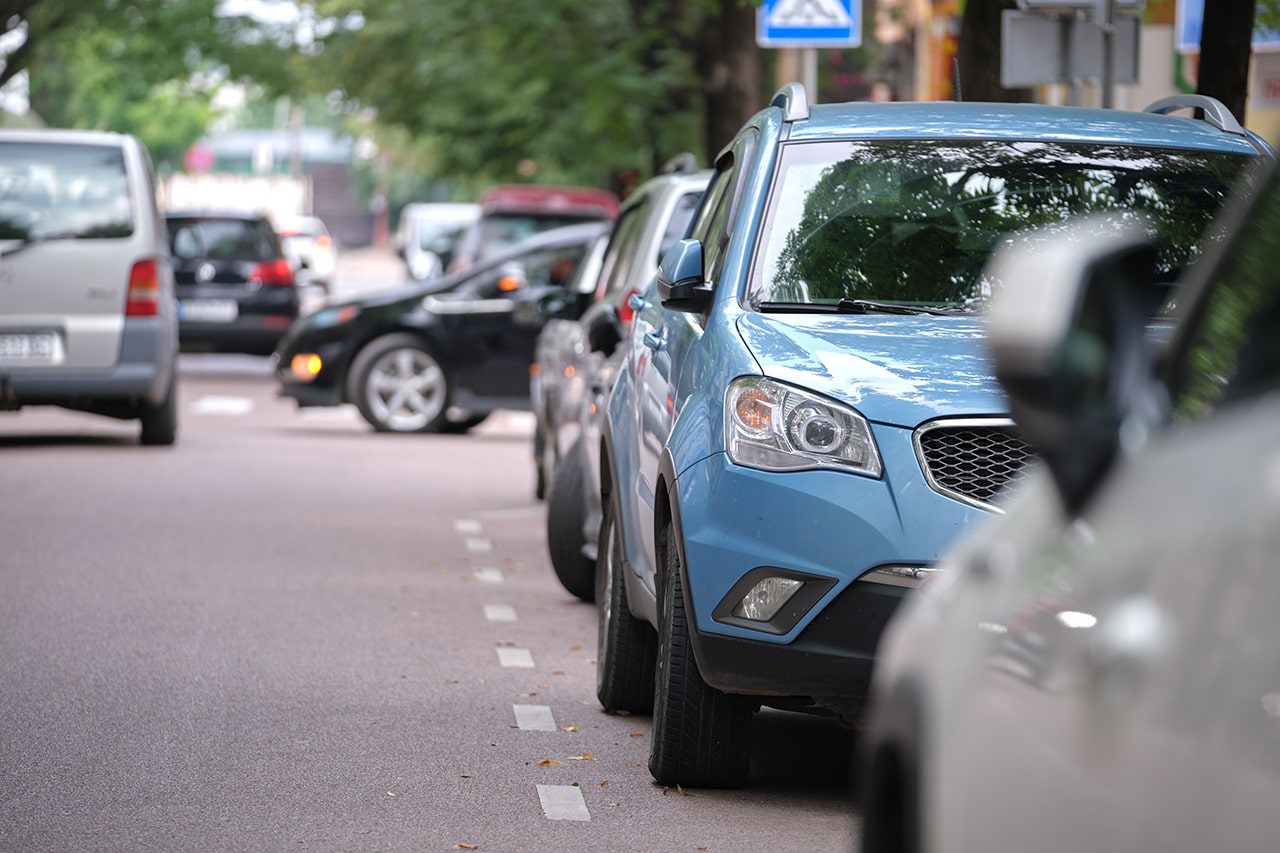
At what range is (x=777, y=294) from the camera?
6160 mm

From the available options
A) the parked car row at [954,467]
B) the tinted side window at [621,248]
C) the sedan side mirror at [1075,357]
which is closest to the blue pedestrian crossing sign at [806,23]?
the tinted side window at [621,248]

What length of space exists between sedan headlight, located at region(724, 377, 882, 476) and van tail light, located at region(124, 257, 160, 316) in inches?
408

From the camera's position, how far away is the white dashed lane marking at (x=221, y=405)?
71.0 ft

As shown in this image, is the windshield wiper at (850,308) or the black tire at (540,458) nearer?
the windshield wiper at (850,308)

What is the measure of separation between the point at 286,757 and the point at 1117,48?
6962mm

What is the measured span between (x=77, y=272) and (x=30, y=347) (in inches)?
22.4

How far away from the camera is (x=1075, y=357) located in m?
2.43

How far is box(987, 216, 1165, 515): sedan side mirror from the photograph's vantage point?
2.38 m

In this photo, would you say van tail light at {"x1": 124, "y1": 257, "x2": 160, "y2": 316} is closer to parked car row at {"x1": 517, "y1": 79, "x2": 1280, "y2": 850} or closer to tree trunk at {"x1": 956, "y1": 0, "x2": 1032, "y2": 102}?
tree trunk at {"x1": 956, "y1": 0, "x2": 1032, "y2": 102}

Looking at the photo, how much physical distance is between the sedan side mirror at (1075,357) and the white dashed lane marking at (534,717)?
4.64 metres

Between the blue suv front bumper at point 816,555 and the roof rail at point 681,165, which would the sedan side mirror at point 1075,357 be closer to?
the blue suv front bumper at point 816,555

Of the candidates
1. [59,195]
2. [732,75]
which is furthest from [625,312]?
[732,75]

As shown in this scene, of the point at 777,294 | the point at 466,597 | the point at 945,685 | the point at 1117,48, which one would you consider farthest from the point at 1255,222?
the point at 1117,48

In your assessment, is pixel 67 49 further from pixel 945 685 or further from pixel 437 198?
pixel 437 198
